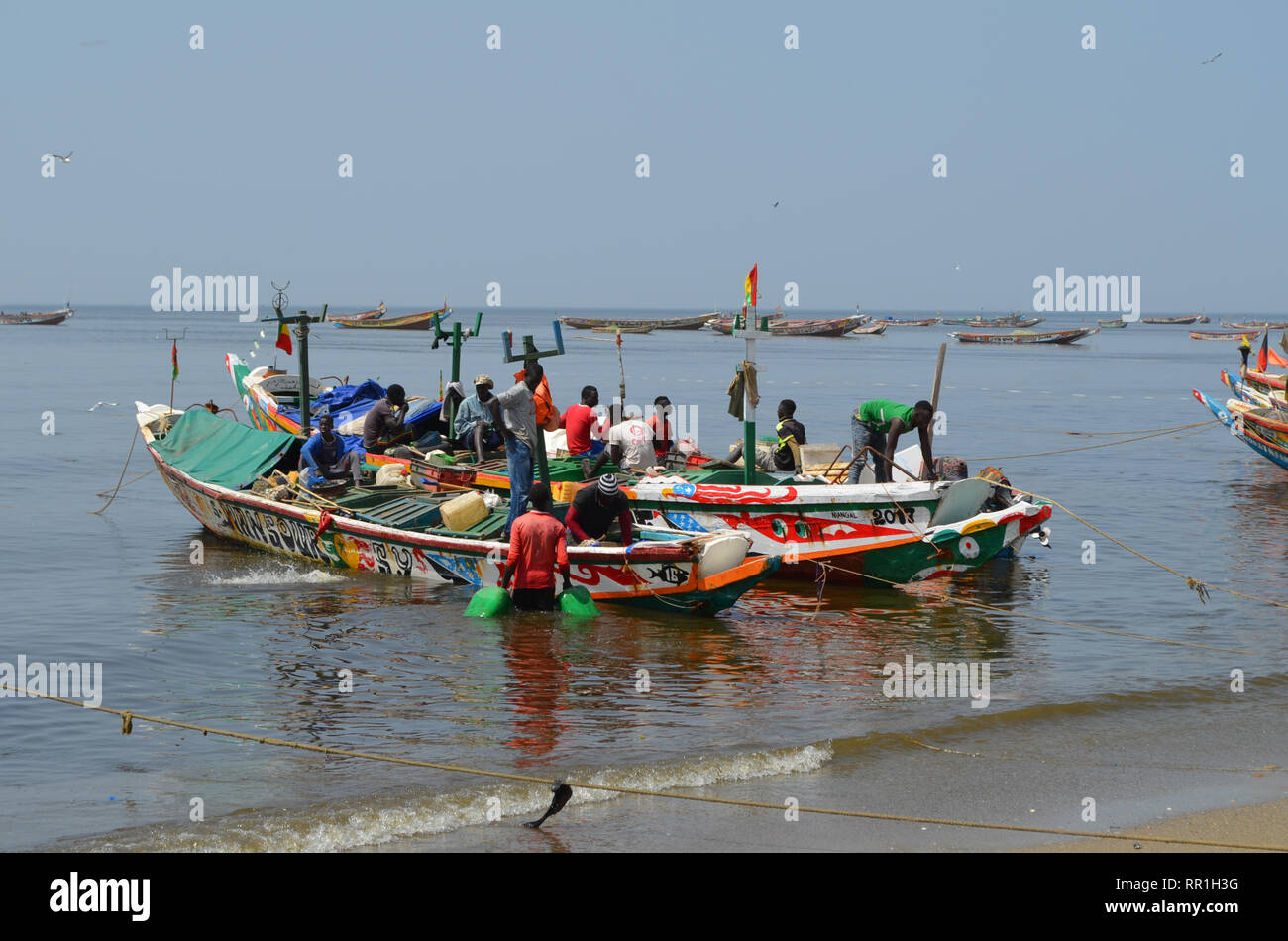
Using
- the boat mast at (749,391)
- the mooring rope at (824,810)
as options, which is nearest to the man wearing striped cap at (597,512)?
the boat mast at (749,391)

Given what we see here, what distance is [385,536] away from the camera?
47.1ft

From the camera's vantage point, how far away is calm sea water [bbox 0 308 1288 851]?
777 centimetres

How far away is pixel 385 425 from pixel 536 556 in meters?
7.00

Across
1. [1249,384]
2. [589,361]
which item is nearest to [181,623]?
[1249,384]

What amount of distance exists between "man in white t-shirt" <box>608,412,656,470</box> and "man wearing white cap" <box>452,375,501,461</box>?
5.35 ft

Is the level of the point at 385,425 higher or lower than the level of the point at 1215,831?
higher

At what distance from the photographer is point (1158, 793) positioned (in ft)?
26.8

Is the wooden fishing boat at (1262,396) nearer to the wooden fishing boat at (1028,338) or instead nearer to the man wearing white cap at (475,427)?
the man wearing white cap at (475,427)

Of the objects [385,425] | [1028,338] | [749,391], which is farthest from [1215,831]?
[1028,338]

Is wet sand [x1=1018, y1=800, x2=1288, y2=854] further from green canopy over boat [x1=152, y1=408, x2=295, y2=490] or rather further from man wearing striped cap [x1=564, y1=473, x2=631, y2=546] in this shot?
green canopy over boat [x1=152, y1=408, x2=295, y2=490]

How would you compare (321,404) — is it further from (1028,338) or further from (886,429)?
(1028,338)

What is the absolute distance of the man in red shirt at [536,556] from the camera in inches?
475

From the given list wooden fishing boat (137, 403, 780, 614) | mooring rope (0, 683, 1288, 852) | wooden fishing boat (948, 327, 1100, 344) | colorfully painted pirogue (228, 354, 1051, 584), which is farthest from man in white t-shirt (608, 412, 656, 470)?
wooden fishing boat (948, 327, 1100, 344)

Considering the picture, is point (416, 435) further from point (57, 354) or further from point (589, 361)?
point (57, 354)
